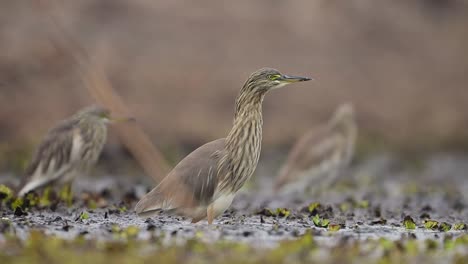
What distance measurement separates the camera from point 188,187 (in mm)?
9070

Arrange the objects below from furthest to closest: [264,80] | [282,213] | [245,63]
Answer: [245,63] → [282,213] → [264,80]

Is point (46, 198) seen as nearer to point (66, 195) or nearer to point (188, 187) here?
point (66, 195)

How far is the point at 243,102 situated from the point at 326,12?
1703 centimetres

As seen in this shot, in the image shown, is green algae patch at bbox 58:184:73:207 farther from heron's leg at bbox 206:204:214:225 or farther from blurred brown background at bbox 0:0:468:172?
blurred brown background at bbox 0:0:468:172

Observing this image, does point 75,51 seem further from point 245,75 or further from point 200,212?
point 200,212

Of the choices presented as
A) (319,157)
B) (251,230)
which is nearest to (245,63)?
(319,157)

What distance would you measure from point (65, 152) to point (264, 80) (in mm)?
3233

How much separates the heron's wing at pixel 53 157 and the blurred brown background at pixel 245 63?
851cm

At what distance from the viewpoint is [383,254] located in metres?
7.44

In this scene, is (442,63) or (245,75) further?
(442,63)

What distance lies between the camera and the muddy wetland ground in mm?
7074

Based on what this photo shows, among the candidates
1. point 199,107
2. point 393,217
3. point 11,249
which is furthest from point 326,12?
point 11,249

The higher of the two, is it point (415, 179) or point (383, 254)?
point (415, 179)

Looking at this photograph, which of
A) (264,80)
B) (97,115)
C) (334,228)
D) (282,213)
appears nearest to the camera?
(334,228)
